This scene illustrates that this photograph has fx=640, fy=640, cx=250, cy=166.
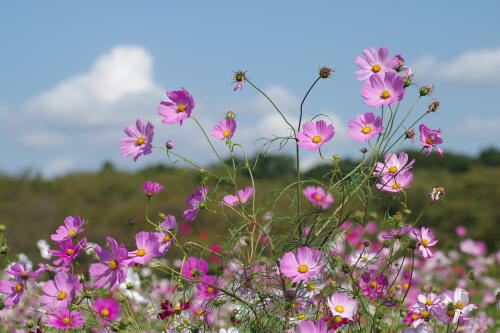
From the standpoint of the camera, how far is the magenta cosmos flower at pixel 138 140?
1.84m

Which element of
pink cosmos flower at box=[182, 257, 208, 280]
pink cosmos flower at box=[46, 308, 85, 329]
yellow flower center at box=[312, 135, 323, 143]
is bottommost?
pink cosmos flower at box=[46, 308, 85, 329]

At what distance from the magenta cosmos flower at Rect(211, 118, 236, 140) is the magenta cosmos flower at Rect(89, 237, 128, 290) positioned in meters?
0.42

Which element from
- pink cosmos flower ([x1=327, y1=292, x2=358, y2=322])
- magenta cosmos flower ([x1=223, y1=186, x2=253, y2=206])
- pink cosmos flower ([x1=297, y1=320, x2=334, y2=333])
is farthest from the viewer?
magenta cosmos flower ([x1=223, y1=186, x2=253, y2=206])

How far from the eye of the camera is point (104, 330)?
6.46 ft

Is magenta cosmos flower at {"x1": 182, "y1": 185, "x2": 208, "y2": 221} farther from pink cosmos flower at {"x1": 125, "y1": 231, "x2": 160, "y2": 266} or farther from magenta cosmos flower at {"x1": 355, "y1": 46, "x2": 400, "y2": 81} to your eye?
magenta cosmos flower at {"x1": 355, "y1": 46, "x2": 400, "y2": 81}

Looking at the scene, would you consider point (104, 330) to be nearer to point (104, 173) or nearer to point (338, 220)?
point (338, 220)

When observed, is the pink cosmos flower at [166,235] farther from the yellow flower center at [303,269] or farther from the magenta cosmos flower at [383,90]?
the magenta cosmos flower at [383,90]

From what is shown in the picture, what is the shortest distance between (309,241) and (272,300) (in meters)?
0.20

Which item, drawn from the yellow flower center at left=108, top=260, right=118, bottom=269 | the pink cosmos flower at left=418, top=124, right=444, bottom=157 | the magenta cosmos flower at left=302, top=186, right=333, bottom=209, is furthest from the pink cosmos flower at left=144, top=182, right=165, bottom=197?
the pink cosmos flower at left=418, top=124, right=444, bottom=157

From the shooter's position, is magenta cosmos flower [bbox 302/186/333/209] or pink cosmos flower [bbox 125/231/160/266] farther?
magenta cosmos flower [bbox 302/186/333/209]

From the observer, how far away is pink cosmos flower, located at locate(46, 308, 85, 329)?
5.71ft

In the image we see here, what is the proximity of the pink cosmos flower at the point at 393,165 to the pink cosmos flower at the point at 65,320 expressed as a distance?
3.06 ft

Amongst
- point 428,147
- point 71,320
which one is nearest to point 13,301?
point 71,320

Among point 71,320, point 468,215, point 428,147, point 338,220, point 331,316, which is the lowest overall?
point 71,320
